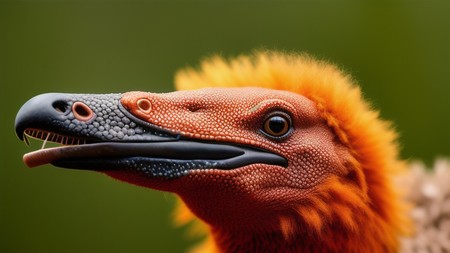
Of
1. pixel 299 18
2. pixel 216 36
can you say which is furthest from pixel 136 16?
pixel 299 18

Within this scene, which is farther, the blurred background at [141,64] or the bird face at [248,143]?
the blurred background at [141,64]

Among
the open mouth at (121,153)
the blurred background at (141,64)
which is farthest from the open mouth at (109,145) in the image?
the blurred background at (141,64)

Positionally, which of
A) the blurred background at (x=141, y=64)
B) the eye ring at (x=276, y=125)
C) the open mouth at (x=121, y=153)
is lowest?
the open mouth at (x=121, y=153)

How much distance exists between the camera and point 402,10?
498cm

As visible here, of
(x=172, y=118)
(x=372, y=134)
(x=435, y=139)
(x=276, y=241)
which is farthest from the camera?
Result: (x=435, y=139)

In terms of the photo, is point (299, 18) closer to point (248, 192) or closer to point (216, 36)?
point (216, 36)

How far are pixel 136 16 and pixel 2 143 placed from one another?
1.44 meters

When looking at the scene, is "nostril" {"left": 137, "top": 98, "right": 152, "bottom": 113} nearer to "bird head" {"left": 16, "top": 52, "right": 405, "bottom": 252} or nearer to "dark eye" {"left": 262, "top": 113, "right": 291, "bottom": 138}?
"bird head" {"left": 16, "top": 52, "right": 405, "bottom": 252}

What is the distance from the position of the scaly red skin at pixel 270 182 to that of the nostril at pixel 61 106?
184mm

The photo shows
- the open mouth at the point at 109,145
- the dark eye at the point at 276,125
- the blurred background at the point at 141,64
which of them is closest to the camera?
the open mouth at the point at 109,145

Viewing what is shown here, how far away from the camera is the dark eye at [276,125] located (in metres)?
1.86

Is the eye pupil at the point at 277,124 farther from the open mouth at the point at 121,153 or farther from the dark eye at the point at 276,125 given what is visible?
the open mouth at the point at 121,153

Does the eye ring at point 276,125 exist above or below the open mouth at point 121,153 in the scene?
above

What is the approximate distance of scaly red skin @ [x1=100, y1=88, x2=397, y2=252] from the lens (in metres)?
1.75
